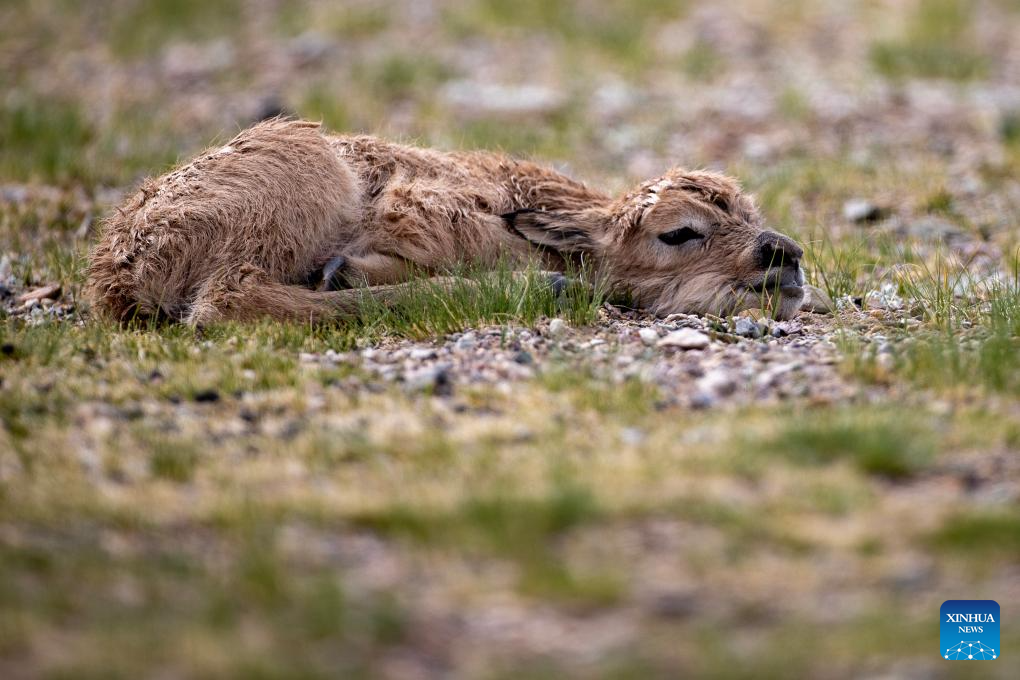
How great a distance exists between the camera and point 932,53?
14414 millimetres

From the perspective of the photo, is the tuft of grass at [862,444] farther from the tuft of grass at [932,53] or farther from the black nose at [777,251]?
the tuft of grass at [932,53]

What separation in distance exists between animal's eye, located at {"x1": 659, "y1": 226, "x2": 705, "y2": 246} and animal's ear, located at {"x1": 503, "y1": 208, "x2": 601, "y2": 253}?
453mm

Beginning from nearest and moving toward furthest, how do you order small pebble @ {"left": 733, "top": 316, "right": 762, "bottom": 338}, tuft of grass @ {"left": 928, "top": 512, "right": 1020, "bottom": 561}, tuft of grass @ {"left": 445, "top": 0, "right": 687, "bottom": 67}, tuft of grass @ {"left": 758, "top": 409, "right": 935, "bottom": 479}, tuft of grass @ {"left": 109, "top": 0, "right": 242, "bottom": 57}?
tuft of grass @ {"left": 928, "top": 512, "right": 1020, "bottom": 561} < tuft of grass @ {"left": 758, "top": 409, "right": 935, "bottom": 479} < small pebble @ {"left": 733, "top": 316, "right": 762, "bottom": 338} < tuft of grass @ {"left": 445, "top": 0, "right": 687, "bottom": 67} < tuft of grass @ {"left": 109, "top": 0, "right": 242, "bottom": 57}

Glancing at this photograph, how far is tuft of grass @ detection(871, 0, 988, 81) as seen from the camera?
559 inches

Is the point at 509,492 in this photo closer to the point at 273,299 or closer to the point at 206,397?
the point at 206,397

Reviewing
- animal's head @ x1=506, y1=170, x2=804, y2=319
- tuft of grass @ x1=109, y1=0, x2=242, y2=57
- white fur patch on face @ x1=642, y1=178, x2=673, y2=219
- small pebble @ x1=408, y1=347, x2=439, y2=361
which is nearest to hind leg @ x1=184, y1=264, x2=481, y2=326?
small pebble @ x1=408, y1=347, x2=439, y2=361

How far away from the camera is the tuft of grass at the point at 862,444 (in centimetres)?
455

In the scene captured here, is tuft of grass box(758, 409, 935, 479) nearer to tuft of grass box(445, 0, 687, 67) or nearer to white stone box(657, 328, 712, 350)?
white stone box(657, 328, 712, 350)

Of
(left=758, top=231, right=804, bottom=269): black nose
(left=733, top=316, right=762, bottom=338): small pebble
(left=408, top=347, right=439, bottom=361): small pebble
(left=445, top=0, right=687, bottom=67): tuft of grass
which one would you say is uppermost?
(left=445, top=0, right=687, bottom=67): tuft of grass

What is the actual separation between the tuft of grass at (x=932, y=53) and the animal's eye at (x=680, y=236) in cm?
764

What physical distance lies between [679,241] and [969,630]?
427cm

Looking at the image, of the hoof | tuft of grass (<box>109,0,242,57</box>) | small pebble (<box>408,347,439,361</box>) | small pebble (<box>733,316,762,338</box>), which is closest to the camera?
small pebble (<box>408,347,439,361</box>)

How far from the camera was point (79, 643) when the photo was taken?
349cm

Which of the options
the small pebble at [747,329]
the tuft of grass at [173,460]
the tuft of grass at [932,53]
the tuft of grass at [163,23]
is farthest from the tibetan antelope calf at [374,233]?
the tuft of grass at [163,23]
